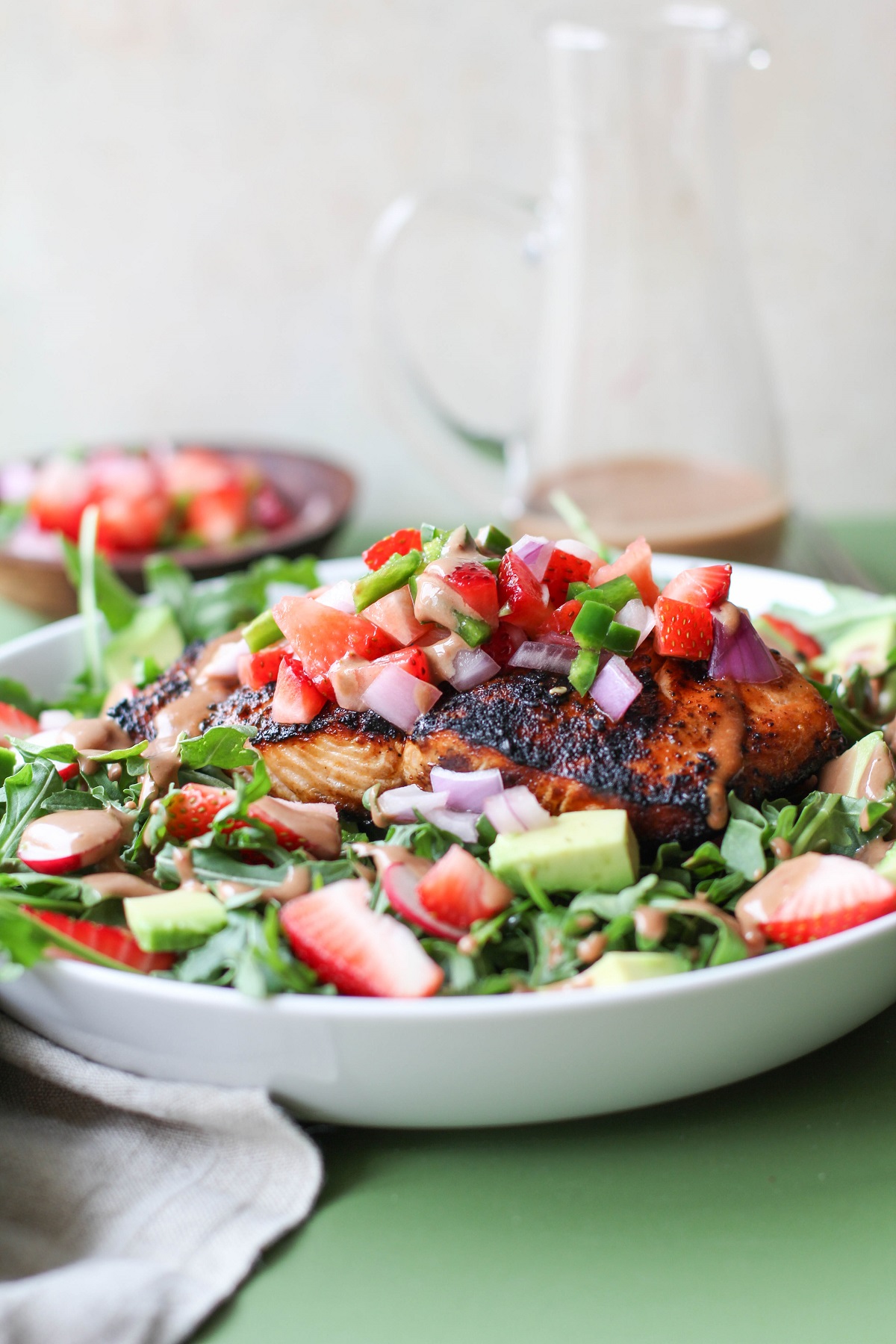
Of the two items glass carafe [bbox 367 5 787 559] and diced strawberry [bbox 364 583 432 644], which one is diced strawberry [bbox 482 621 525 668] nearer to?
diced strawberry [bbox 364 583 432 644]

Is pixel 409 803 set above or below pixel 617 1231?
above

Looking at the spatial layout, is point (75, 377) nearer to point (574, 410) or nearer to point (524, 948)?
point (574, 410)

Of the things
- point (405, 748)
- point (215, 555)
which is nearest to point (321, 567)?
point (215, 555)

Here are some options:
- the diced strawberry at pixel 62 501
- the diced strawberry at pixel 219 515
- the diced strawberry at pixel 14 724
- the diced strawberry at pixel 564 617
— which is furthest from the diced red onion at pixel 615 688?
the diced strawberry at pixel 62 501

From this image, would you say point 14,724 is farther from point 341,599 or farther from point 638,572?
point 638,572

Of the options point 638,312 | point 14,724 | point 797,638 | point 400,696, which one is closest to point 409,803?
point 400,696

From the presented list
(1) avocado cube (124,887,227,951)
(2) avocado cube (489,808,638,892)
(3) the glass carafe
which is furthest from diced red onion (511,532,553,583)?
(3) the glass carafe

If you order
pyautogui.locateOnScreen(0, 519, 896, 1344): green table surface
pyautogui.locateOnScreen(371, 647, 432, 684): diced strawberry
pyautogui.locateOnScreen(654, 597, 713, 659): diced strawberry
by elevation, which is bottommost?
pyautogui.locateOnScreen(0, 519, 896, 1344): green table surface
